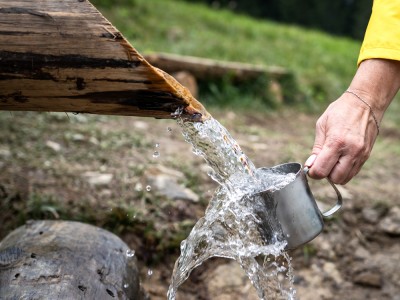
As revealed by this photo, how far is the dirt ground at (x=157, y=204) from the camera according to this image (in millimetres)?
2854

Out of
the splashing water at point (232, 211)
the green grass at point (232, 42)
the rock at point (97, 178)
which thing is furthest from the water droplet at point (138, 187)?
the green grass at point (232, 42)

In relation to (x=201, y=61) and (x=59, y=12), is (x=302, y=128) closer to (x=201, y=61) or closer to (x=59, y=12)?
(x=201, y=61)

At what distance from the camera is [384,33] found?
192 centimetres

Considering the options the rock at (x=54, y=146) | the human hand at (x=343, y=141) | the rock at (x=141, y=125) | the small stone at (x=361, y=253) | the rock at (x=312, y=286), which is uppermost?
the human hand at (x=343, y=141)

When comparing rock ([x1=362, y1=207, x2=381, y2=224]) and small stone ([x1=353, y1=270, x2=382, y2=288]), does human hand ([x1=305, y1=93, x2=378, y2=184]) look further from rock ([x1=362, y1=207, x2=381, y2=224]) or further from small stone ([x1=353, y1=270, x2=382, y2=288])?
rock ([x1=362, y1=207, x2=381, y2=224])

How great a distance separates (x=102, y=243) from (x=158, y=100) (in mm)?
746

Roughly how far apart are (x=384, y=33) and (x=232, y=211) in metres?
0.82

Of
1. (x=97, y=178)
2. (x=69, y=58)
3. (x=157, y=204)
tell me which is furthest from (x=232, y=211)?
(x=97, y=178)

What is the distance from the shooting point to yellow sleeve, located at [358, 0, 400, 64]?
6.24 ft

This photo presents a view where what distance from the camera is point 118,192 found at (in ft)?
10.0

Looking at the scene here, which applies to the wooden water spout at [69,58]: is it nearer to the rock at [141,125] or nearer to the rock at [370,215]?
the rock at [370,215]

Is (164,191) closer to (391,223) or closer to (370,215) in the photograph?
(370,215)

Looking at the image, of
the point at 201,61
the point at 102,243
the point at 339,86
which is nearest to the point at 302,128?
the point at 201,61

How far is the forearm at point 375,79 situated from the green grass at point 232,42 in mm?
3706
